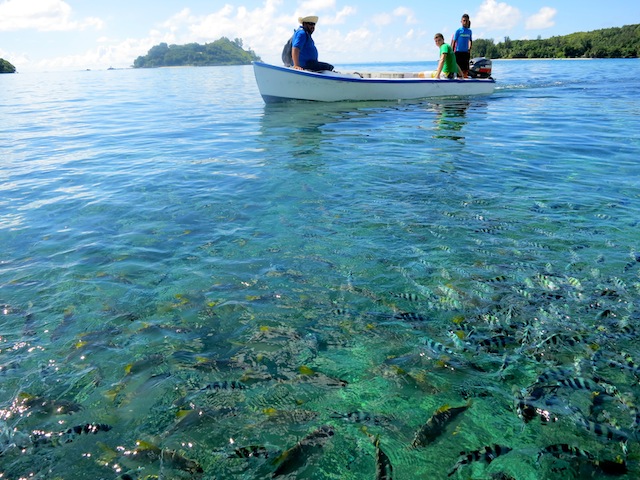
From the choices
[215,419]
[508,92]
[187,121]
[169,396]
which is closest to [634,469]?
[215,419]

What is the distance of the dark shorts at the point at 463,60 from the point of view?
2219 cm

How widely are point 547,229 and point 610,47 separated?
99.4m

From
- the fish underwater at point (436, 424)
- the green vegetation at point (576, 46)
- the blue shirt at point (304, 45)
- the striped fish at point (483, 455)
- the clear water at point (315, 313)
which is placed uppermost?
the green vegetation at point (576, 46)

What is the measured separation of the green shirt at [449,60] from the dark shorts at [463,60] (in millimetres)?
880

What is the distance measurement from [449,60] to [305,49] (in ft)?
25.1

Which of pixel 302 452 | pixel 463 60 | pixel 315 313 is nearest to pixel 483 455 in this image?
pixel 302 452

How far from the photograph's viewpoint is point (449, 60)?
70.7ft

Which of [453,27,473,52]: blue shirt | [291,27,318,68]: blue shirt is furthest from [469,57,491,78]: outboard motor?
[291,27,318,68]: blue shirt

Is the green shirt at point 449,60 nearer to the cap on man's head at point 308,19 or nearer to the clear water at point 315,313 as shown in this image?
the cap on man's head at point 308,19

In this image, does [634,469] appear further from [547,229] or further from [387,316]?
[547,229]

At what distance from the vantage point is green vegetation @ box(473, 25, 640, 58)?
3216 inches

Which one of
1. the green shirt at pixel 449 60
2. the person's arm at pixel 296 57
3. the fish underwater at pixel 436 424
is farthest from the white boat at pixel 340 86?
the fish underwater at pixel 436 424

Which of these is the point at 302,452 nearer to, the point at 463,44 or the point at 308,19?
the point at 308,19

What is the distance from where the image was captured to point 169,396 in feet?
12.6
